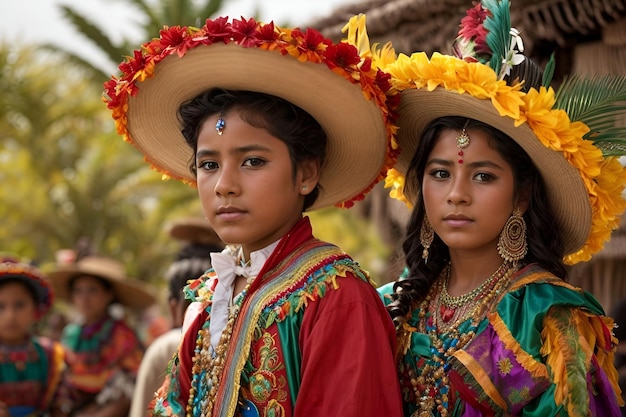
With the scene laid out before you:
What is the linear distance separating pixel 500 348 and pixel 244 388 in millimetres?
860

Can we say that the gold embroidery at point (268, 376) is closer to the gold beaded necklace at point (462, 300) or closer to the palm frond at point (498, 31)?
the gold beaded necklace at point (462, 300)

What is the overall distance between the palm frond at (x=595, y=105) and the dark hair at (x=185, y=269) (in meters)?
2.56

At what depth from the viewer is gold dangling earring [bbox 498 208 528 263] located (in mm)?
3373

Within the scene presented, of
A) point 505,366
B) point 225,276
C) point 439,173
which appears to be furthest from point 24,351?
point 505,366

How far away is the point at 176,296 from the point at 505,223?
242 cm

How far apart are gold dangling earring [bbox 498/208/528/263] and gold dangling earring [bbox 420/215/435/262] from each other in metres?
0.31

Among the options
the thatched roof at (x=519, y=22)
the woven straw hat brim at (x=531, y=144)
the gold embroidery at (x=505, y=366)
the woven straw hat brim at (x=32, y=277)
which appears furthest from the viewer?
the woven straw hat brim at (x=32, y=277)

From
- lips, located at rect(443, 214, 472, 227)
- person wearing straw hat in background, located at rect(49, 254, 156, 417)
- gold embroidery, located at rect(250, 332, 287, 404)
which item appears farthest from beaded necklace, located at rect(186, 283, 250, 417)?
person wearing straw hat in background, located at rect(49, 254, 156, 417)

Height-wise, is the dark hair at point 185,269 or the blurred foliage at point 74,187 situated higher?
the blurred foliage at point 74,187

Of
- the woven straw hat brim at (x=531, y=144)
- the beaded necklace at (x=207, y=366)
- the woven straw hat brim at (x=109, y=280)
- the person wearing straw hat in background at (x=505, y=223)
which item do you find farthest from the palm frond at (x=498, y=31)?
the woven straw hat brim at (x=109, y=280)

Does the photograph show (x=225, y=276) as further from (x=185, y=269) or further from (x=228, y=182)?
(x=185, y=269)

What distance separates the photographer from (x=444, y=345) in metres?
3.37

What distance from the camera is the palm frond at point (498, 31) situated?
330 centimetres

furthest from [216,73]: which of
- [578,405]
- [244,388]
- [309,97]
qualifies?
[578,405]
